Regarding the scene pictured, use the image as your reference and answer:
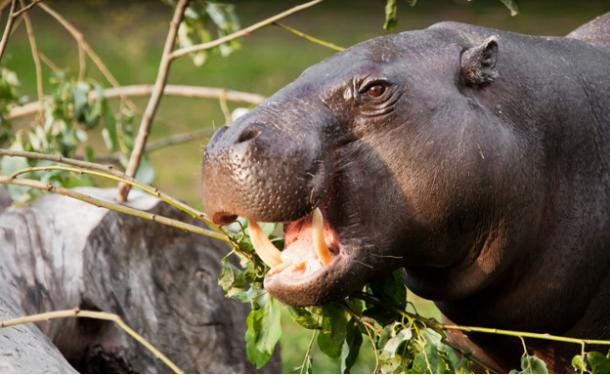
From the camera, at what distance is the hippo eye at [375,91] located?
2.80 m

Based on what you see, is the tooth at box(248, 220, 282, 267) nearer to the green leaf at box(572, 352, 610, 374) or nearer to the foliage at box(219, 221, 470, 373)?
the foliage at box(219, 221, 470, 373)

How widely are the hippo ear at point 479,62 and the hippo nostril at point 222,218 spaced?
2.13ft

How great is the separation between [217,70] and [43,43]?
7.24 feet

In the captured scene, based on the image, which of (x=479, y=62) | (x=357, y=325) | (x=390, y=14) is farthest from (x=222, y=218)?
(x=390, y=14)

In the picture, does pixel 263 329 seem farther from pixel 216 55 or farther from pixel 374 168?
pixel 216 55

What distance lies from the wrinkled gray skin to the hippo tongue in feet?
0.11

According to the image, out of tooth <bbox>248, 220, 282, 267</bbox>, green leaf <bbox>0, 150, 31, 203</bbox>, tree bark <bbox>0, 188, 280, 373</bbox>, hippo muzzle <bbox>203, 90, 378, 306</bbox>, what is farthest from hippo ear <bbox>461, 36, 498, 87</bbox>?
green leaf <bbox>0, 150, 31, 203</bbox>

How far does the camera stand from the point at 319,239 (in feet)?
8.85

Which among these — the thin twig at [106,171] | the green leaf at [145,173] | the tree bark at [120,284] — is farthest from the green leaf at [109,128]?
the thin twig at [106,171]

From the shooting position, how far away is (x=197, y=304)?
3990mm

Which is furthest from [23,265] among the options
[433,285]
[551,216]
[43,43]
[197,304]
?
[43,43]

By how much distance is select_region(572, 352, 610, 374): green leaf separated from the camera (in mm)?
2910

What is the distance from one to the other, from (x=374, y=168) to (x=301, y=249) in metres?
0.24

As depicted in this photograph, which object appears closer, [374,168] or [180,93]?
[374,168]
